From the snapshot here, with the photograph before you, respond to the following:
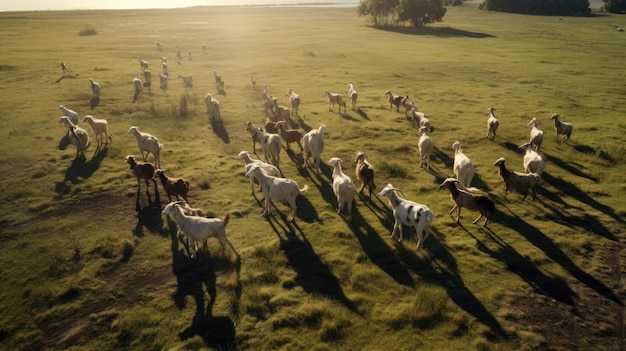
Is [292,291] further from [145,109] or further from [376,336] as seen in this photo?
[145,109]

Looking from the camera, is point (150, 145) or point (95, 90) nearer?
point (150, 145)

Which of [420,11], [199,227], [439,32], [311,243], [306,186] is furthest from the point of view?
[420,11]

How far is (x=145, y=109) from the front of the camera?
24781 mm

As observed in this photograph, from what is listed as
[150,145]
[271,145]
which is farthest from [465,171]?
[150,145]

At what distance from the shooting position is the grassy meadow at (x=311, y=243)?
28.2 ft

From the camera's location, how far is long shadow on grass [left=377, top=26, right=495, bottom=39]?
227ft

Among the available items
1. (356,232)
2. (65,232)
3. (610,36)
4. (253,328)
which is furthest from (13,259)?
(610,36)

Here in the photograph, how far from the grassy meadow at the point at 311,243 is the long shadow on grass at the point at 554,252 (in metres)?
0.06

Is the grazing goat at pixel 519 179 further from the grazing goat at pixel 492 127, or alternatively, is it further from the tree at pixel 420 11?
the tree at pixel 420 11

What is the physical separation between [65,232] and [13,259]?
61.6 inches

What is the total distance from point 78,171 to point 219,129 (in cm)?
788

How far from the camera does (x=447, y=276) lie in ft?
33.7

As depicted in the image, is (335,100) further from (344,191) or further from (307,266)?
(307,266)

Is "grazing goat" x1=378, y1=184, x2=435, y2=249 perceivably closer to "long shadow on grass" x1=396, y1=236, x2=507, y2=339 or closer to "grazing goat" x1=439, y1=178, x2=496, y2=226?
"long shadow on grass" x1=396, y1=236, x2=507, y2=339
